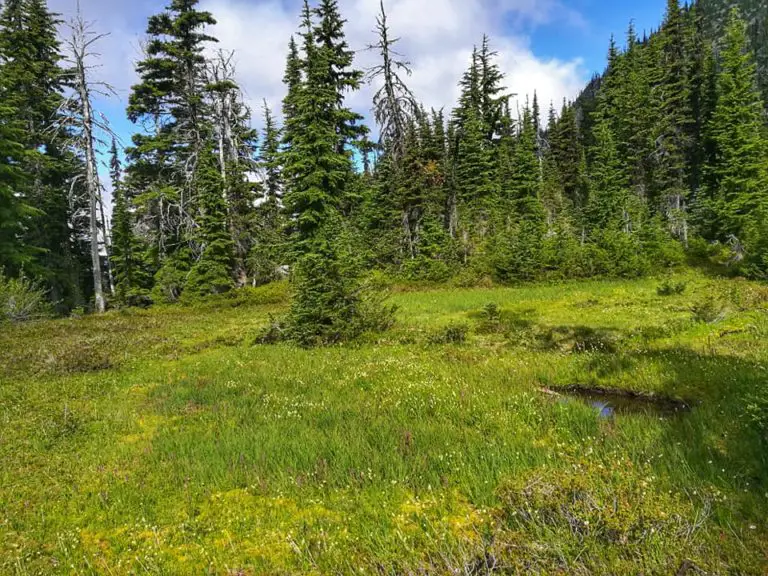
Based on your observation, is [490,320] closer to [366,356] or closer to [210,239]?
[366,356]

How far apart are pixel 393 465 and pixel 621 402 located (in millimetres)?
5510

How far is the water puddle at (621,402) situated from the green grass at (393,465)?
232 millimetres

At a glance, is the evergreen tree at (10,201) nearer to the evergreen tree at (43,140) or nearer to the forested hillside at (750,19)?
the evergreen tree at (43,140)

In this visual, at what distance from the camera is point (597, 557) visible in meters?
3.85

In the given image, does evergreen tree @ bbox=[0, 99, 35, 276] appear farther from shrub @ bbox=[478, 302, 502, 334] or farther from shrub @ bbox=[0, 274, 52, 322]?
shrub @ bbox=[478, 302, 502, 334]

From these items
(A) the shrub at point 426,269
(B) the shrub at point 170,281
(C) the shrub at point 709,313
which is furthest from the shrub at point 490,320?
(B) the shrub at point 170,281

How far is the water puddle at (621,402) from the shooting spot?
26.8 feet

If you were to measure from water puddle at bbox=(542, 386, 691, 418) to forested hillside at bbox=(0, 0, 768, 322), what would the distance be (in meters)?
15.5

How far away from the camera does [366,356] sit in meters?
13.9

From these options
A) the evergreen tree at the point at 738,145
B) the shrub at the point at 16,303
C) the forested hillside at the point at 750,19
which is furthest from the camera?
the forested hillside at the point at 750,19

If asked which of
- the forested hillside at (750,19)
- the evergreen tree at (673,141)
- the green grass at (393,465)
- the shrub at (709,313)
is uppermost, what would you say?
the forested hillside at (750,19)

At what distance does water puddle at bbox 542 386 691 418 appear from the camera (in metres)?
8.18

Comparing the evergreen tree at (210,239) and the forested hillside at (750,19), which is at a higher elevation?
the forested hillside at (750,19)

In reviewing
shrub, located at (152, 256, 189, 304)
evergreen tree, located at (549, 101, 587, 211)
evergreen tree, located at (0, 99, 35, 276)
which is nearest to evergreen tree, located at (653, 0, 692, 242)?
evergreen tree, located at (549, 101, 587, 211)
